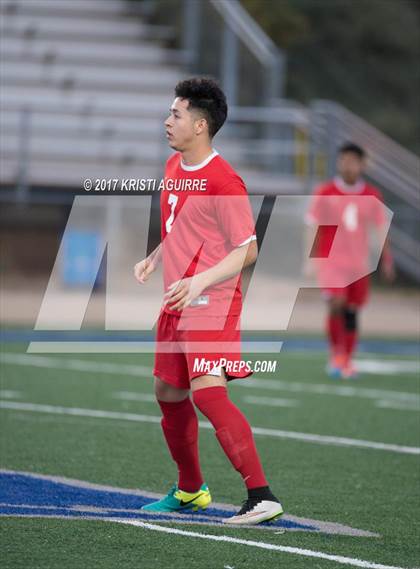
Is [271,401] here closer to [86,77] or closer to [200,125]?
[200,125]

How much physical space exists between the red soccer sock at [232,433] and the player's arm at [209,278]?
43 cm

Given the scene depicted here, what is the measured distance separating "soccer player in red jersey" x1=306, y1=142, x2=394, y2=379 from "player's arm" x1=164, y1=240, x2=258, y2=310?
6181mm

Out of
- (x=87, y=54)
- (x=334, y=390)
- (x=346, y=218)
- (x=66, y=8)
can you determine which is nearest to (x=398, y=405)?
(x=334, y=390)

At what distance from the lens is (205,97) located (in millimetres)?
5535

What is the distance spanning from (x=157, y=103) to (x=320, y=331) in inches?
207

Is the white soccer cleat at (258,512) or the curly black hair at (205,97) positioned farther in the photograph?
the curly black hair at (205,97)

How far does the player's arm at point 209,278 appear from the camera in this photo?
17.1 ft

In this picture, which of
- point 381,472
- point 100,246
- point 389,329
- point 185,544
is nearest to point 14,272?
point 100,246

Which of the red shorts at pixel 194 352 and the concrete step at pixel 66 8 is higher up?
the red shorts at pixel 194 352

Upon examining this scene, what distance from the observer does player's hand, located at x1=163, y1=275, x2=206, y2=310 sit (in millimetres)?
5203

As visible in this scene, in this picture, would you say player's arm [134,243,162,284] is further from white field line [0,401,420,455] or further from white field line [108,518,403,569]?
white field line [0,401,420,455]

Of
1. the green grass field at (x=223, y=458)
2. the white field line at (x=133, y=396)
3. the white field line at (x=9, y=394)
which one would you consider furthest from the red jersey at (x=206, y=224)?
the white field line at (x=133, y=396)

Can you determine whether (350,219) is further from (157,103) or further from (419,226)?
(157,103)

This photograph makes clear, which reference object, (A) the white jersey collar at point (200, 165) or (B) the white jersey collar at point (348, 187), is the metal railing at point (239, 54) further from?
(A) the white jersey collar at point (200, 165)
